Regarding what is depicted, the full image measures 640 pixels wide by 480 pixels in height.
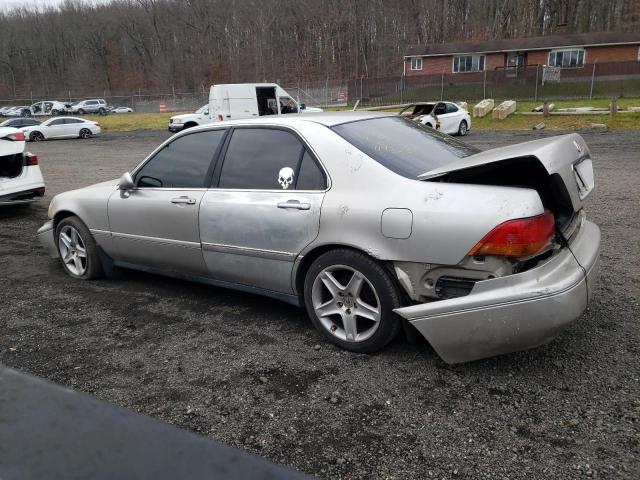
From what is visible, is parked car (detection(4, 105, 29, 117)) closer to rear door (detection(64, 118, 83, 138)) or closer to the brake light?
rear door (detection(64, 118, 83, 138))

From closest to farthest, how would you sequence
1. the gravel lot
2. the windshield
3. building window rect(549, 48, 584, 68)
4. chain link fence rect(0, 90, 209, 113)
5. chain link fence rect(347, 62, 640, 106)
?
the gravel lot
the windshield
chain link fence rect(347, 62, 640, 106)
building window rect(549, 48, 584, 68)
chain link fence rect(0, 90, 209, 113)

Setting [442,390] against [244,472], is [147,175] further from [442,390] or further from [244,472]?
[244,472]

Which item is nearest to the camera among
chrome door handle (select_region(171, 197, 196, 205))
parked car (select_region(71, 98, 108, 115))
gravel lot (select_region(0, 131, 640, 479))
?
gravel lot (select_region(0, 131, 640, 479))

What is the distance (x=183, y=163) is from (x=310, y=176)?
1.31 metres

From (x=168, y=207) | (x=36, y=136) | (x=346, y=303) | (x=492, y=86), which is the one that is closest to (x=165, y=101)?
(x=36, y=136)

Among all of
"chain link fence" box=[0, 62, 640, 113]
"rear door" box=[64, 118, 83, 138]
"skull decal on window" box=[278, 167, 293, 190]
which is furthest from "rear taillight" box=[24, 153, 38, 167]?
"chain link fence" box=[0, 62, 640, 113]

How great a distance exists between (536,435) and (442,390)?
565 mm

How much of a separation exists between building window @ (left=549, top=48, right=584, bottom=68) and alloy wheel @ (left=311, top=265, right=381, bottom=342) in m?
47.0

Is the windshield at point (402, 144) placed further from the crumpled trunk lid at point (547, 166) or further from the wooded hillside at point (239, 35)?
the wooded hillside at point (239, 35)

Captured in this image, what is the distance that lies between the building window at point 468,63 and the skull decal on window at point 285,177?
4583 centimetres

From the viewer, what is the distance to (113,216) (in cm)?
472

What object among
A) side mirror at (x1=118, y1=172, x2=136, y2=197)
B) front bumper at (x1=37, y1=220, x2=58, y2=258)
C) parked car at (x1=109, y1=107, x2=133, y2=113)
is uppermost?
side mirror at (x1=118, y1=172, x2=136, y2=197)

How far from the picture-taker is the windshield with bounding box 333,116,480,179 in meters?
3.46

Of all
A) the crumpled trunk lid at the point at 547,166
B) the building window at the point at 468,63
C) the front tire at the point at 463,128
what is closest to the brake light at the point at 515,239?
the crumpled trunk lid at the point at 547,166
